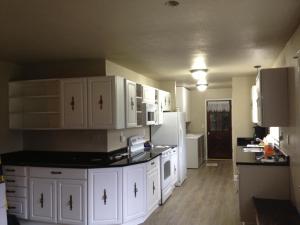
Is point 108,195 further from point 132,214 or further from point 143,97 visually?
point 143,97

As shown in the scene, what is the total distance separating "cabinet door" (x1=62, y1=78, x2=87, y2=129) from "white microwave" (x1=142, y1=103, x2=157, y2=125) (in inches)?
50.3

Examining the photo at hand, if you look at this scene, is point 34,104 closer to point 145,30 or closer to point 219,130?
point 145,30

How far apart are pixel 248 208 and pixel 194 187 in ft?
8.62

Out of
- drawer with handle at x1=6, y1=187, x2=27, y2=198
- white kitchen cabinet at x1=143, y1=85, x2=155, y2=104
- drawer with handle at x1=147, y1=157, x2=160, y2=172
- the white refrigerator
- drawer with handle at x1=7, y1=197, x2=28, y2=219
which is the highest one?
white kitchen cabinet at x1=143, y1=85, x2=155, y2=104

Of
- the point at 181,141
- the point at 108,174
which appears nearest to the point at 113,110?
the point at 108,174

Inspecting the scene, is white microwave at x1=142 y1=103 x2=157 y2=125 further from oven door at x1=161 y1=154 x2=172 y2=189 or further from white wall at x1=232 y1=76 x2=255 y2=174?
white wall at x1=232 y1=76 x2=255 y2=174

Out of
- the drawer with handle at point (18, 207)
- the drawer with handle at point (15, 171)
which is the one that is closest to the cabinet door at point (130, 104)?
the drawer with handle at point (15, 171)

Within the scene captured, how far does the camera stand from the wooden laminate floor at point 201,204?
4527 millimetres

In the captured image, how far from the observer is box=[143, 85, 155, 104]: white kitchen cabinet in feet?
18.6

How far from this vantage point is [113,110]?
4.43 m

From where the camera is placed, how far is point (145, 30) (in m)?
3.21

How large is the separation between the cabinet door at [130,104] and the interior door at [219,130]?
239 inches

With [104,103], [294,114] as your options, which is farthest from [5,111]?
[294,114]

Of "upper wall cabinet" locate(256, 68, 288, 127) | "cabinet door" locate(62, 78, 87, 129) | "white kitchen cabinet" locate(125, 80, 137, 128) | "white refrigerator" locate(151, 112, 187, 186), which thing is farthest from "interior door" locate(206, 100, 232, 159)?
"cabinet door" locate(62, 78, 87, 129)
